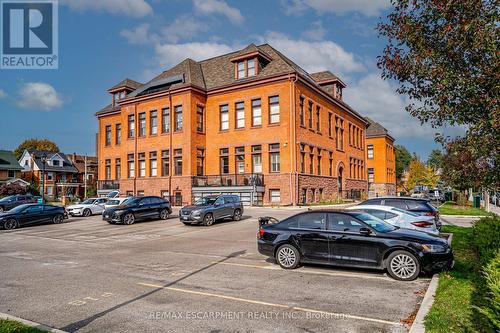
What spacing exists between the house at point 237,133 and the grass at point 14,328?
2783cm

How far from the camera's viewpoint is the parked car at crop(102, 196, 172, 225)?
2294 cm

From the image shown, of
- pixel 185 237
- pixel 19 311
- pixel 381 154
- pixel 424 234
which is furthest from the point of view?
pixel 381 154

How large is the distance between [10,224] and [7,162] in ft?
185

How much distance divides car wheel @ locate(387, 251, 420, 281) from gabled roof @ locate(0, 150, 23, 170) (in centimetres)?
7705

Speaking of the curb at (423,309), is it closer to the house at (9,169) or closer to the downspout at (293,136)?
the downspout at (293,136)

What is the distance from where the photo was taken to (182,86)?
124 feet

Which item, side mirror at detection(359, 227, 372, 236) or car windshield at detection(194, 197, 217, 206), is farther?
car windshield at detection(194, 197, 217, 206)

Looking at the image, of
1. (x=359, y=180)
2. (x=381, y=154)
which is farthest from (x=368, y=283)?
(x=381, y=154)

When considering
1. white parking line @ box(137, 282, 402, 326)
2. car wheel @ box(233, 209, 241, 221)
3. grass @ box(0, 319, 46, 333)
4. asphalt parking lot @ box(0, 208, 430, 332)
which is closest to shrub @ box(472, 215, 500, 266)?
asphalt parking lot @ box(0, 208, 430, 332)

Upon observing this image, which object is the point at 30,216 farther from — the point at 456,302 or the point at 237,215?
the point at 456,302

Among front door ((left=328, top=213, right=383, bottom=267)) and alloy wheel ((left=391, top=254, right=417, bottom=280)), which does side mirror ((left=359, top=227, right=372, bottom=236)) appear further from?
alloy wheel ((left=391, top=254, right=417, bottom=280))

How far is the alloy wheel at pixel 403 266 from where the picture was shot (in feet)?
28.8

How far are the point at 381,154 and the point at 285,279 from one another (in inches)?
2352

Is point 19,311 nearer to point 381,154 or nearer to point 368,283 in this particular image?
point 368,283
